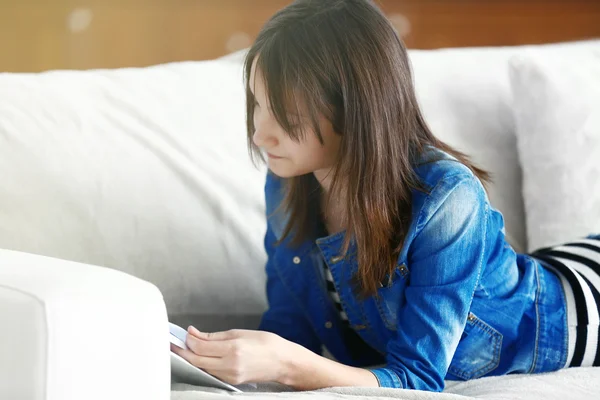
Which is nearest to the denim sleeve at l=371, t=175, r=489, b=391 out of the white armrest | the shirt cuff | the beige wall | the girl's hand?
the shirt cuff

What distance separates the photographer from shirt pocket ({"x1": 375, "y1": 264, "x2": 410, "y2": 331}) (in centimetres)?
103

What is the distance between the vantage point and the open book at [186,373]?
856mm

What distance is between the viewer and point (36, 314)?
2.08 feet

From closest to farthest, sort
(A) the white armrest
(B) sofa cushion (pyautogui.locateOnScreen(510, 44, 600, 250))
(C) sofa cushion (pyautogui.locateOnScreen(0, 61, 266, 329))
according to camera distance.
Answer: (A) the white armrest
(C) sofa cushion (pyautogui.locateOnScreen(0, 61, 266, 329))
(B) sofa cushion (pyautogui.locateOnScreen(510, 44, 600, 250))

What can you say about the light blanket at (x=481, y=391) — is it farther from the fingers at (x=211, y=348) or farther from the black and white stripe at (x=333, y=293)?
the black and white stripe at (x=333, y=293)

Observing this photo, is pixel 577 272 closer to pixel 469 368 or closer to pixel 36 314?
pixel 469 368

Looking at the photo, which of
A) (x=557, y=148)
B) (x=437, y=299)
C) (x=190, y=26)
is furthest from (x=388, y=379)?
(x=190, y=26)

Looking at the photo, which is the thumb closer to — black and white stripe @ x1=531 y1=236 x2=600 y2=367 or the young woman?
the young woman

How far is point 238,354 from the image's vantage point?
884 mm

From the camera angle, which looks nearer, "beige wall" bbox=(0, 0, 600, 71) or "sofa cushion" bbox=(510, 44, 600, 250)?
"sofa cushion" bbox=(510, 44, 600, 250)

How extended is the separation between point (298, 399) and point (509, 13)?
1.40 m

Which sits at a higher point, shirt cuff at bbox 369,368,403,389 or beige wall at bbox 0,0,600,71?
beige wall at bbox 0,0,600,71

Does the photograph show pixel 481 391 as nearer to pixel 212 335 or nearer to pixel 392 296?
pixel 392 296

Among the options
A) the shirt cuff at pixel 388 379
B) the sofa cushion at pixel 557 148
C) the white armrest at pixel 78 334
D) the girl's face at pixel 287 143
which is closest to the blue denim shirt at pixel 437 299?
the shirt cuff at pixel 388 379
